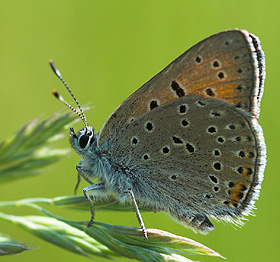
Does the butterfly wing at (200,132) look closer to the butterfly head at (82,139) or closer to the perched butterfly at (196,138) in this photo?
the perched butterfly at (196,138)

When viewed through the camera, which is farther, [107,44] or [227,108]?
[107,44]

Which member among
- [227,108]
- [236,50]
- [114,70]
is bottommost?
[227,108]

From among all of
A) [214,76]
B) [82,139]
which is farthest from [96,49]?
[214,76]

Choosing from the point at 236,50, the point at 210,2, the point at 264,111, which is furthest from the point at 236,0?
the point at 236,50

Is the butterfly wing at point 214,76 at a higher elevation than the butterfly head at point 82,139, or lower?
higher

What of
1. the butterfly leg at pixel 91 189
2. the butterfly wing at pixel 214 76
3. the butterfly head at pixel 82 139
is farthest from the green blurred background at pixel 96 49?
the butterfly wing at pixel 214 76

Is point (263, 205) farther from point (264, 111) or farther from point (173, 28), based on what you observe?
point (173, 28)

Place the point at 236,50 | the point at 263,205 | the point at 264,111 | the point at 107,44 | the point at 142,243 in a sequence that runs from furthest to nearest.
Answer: the point at 107,44 → the point at 264,111 → the point at 263,205 → the point at 236,50 → the point at 142,243
